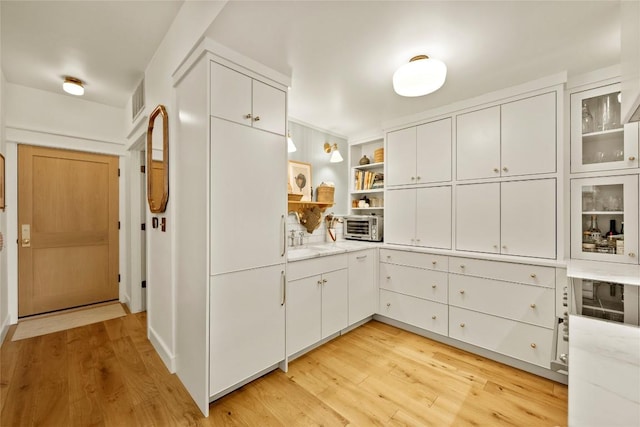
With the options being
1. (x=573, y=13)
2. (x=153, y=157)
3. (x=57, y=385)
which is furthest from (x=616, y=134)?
(x=57, y=385)

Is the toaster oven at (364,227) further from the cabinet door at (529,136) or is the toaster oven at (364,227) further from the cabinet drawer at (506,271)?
the cabinet door at (529,136)

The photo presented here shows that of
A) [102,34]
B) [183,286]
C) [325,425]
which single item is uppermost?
[102,34]

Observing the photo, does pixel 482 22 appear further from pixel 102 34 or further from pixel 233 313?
pixel 102 34

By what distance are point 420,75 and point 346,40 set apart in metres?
0.56

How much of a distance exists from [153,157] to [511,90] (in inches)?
130

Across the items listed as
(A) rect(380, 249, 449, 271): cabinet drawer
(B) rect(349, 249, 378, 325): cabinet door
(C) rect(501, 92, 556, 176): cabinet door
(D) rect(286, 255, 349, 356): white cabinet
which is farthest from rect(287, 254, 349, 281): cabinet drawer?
(C) rect(501, 92, 556, 176): cabinet door

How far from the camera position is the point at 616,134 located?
2.10 metres

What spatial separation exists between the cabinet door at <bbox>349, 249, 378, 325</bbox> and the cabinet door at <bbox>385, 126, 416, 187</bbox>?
36.6 inches

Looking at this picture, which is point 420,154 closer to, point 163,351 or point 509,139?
point 509,139

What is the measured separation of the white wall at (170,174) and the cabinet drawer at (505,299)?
2.57 meters

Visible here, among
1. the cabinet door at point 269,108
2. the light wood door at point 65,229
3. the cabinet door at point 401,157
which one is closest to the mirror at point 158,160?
the cabinet door at point 269,108

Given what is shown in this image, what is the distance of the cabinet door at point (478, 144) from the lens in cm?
248

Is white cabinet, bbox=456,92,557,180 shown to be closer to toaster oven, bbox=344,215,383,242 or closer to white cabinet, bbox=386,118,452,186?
white cabinet, bbox=386,118,452,186

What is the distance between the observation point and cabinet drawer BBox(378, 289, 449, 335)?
8.84ft
